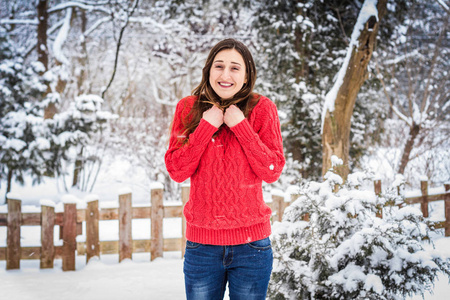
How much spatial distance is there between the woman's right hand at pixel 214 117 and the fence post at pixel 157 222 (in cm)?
290

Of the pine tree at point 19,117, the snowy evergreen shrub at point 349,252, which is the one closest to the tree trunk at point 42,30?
the pine tree at point 19,117

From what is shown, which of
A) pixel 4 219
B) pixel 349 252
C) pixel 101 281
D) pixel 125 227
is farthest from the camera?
pixel 125 227

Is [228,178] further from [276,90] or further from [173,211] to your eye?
[276,90]

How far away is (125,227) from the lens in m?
4.16

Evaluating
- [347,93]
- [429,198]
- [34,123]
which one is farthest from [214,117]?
[34,123]

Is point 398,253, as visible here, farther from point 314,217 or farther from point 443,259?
point 314,217

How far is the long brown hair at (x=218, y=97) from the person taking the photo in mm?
1573

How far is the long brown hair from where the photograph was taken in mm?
1573

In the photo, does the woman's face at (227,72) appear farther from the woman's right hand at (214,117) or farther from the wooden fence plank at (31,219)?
the wooden fence plank at (31,219)

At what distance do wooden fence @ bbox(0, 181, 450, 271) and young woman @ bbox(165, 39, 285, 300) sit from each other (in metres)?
2.39

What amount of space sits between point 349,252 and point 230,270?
1.09 meters

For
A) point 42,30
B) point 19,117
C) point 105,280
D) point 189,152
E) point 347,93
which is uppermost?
point 42,30

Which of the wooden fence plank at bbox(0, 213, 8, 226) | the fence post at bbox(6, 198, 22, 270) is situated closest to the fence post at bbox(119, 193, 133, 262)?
the fence post at bbox(6, 198, 22, 270)

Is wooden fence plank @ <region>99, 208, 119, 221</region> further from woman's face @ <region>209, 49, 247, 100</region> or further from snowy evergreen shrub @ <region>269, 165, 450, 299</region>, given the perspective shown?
woman's face @ <region>209, 49, 247, 100</region>
